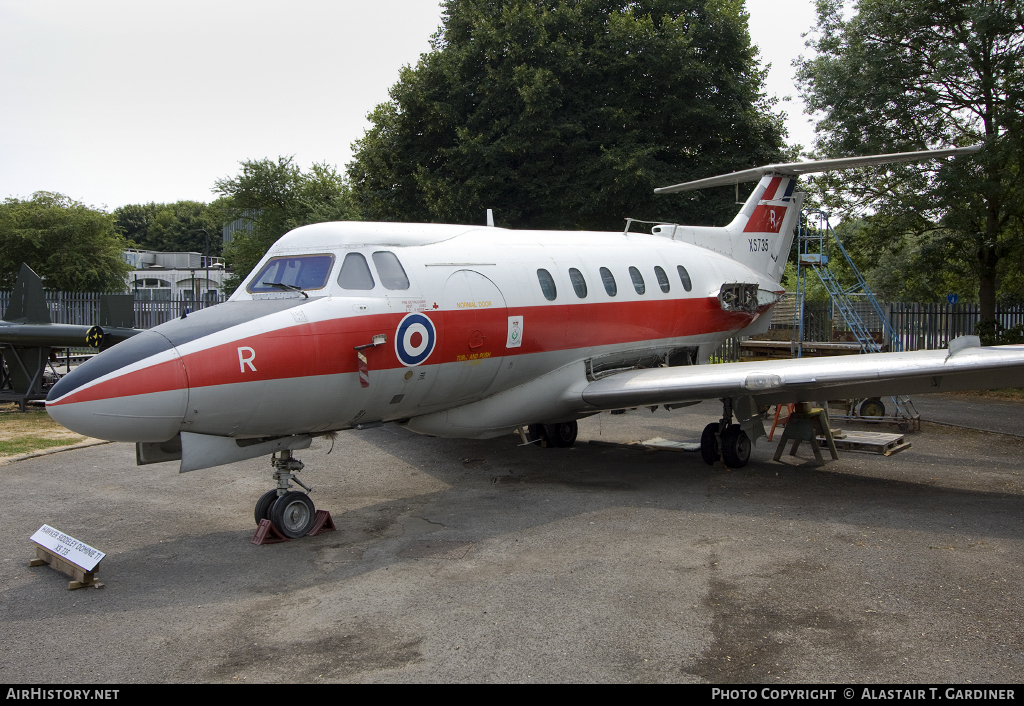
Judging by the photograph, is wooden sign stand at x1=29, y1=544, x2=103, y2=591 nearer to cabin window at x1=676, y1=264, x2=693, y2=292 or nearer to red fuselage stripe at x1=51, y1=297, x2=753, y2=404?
red fuselage stripe at x1=51, y1=297, x2=753, y2=404

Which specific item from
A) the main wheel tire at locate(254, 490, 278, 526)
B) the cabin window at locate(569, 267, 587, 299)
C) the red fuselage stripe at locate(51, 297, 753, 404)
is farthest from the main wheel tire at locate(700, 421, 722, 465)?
the main wheel tire at locate(254, 490, 278, 526)

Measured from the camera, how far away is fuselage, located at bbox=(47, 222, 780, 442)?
7.44m

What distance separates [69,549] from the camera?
289 inches

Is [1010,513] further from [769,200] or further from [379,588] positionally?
[769,200]

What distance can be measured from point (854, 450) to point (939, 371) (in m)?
4.26

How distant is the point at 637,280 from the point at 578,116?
42.5 ft

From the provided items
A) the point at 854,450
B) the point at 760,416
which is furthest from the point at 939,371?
the point at 854,450

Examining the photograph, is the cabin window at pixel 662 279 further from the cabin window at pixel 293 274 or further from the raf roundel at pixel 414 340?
the cabin window at pixel 293 274

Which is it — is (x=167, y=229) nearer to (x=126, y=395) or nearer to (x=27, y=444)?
(x=27, y=444)

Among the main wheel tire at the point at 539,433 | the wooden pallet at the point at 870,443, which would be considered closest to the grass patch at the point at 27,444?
the main wheel tire at the point at 539,433

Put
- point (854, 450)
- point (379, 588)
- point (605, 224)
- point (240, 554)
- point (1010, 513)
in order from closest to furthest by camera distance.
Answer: point (379, 588) → point (240, 554) → point (1010, 513) → point (854, 450) → point (605, 224)

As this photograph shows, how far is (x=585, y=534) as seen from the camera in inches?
342

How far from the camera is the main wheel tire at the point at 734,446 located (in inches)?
480

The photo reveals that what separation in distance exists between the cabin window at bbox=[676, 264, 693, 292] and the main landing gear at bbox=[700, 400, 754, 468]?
2565 mm
